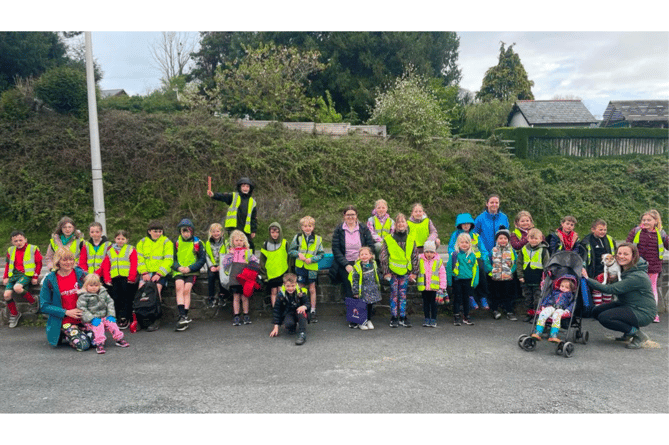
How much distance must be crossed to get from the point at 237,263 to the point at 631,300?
5.80 metres

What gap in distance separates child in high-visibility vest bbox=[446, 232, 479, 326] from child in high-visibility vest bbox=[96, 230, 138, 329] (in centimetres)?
506

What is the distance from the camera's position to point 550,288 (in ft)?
24.8

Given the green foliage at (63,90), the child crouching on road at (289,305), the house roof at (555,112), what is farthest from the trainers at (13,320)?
the house roof at (555,112)

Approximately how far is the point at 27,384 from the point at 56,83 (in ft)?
43.8

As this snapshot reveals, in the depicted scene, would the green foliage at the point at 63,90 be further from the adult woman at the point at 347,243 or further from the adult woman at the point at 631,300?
the adult woman at the point at 631,300

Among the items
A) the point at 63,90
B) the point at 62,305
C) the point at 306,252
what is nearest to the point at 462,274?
the point at 306,252

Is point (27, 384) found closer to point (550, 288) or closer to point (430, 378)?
point (430, 378)

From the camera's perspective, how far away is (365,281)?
8047mm

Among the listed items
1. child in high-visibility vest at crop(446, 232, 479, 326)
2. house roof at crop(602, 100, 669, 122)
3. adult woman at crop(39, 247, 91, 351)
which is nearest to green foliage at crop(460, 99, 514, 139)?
house roof at crop(602, 100, 669, 122)

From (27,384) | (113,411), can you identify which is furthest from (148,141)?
(113,411)

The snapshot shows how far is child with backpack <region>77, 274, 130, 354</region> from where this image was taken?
713 cm

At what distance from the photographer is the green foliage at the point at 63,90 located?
53.8 feet
